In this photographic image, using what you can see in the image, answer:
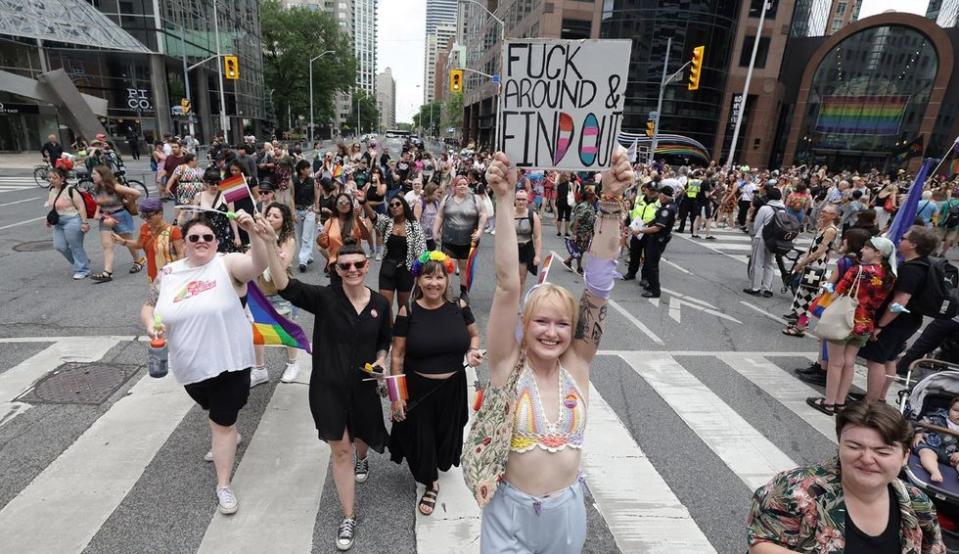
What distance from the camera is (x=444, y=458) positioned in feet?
11.5

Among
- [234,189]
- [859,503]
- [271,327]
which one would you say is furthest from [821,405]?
[234,189]

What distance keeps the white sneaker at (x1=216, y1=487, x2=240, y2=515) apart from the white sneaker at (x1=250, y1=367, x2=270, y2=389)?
1.76m

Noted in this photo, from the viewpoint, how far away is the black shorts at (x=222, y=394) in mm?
3178

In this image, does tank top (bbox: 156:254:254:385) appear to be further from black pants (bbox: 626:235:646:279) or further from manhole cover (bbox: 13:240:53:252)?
manhole cover (bbox: 13:240:53:252)

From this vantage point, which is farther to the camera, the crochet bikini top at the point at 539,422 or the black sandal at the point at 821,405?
the black sandal at the point at 821,405

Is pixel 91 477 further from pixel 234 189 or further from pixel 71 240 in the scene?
pixel 71 240

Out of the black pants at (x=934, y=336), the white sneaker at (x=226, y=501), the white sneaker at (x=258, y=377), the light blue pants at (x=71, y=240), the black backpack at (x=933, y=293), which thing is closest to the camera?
the white sneaker at (x=226, y=501)

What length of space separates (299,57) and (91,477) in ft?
233

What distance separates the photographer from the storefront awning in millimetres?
23359

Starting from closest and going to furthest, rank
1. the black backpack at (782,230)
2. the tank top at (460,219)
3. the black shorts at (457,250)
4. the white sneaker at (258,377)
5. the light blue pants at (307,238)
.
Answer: the white sneaker at (258,377), the tank top at (460,219), the black shorts at (457,250), the black backpack at (782,230), the light blue pants at (307,238)

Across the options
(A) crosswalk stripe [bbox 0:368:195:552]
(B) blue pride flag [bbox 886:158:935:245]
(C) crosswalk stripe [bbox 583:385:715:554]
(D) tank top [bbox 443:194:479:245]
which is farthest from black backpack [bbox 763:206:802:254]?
(A) crosswalk stripe [bbox 0:368:195:552]

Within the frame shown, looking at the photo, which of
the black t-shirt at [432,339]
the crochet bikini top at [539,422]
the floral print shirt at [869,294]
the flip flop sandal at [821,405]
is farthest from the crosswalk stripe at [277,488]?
the floral print shirt at [869,294]

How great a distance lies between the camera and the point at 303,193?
9797 millimetres

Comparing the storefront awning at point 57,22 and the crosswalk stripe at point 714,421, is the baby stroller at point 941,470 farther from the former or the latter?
the storefront awning at point 57,22
